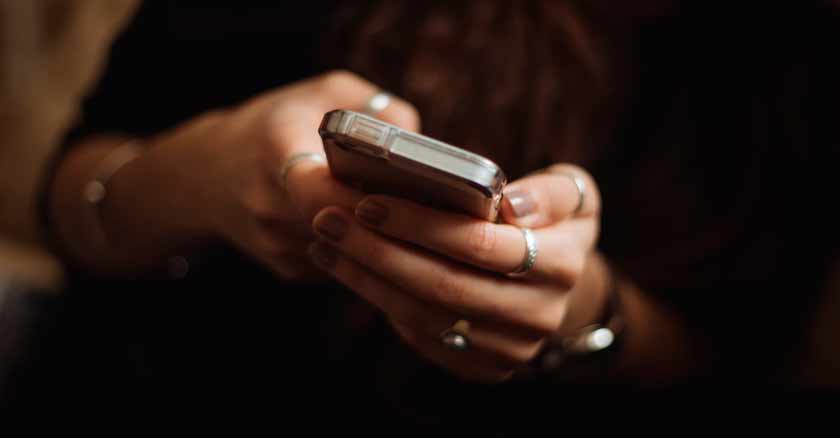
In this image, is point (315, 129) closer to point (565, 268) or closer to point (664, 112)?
point (565, 268)

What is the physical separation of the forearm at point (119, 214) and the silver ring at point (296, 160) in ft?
0.59

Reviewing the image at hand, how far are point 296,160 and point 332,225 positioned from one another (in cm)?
7

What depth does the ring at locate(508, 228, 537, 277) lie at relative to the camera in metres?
0.36

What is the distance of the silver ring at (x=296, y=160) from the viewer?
15.1 inches

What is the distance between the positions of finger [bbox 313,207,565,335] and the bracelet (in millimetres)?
387

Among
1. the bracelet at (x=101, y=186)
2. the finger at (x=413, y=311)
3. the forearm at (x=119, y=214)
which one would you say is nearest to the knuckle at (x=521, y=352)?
the finger at (x=413, y=311)

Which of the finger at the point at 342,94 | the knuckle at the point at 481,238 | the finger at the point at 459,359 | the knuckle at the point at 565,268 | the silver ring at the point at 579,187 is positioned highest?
the finger at the point at 342,94

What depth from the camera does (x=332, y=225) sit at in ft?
1.12

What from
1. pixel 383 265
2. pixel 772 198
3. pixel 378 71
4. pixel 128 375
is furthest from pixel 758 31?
pixel 128 375

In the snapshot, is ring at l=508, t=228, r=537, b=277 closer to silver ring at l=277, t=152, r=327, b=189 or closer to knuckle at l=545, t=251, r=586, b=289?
knuckle at l=545, t=251, r=586, b=289

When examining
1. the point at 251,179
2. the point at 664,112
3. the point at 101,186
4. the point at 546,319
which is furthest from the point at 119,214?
the point at 664,112

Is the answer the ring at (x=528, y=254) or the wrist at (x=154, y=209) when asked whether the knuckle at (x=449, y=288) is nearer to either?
the ring at (x=528, y=254)

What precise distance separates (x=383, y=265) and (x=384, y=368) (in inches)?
11.9

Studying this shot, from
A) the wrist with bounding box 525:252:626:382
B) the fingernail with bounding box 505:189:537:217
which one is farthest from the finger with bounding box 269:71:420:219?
the wrist with bounding box 525:252:626:382
